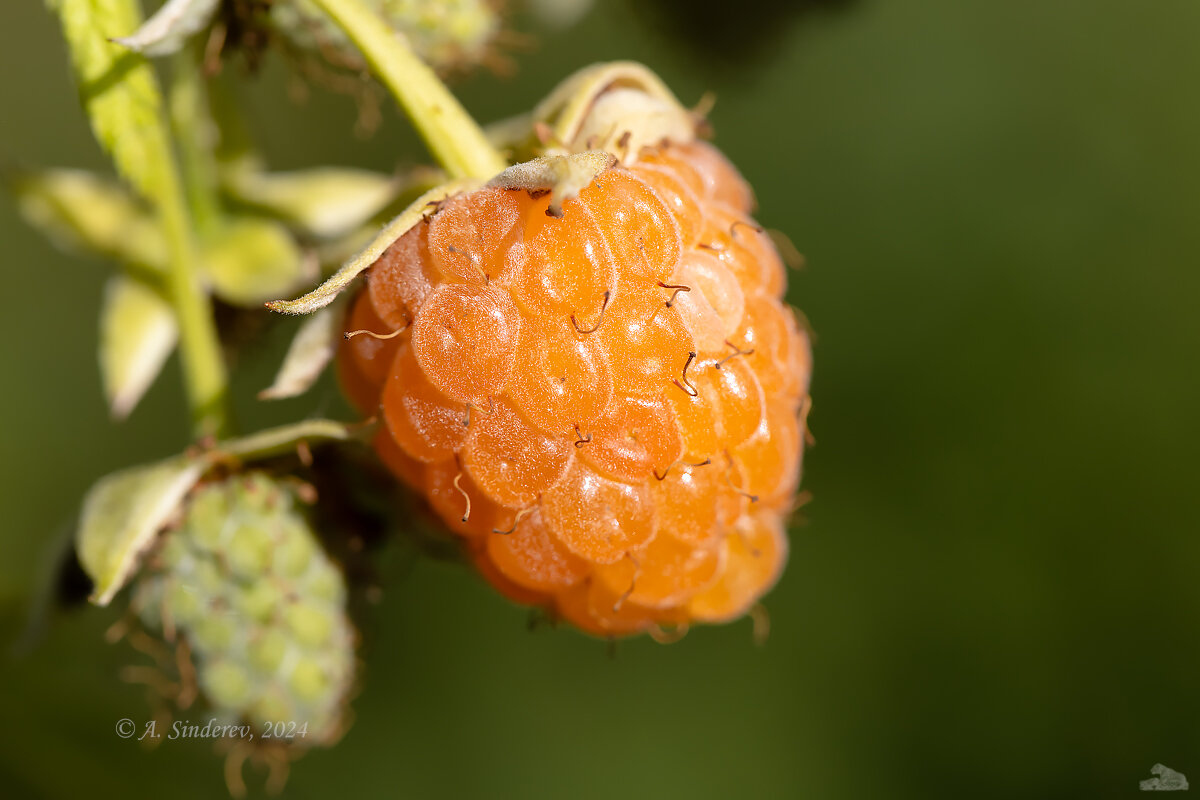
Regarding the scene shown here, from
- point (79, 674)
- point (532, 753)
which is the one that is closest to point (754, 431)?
point (79, 674)

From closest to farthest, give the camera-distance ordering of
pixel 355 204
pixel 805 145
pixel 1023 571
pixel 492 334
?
pixel 492 334 < pixel 355 204 < pixel 1023 571 < pixel 805 145

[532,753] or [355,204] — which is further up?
[355,204]

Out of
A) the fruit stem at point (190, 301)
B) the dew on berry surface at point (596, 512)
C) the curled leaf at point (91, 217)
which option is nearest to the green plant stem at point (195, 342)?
the fruit stem at point (190, 301)

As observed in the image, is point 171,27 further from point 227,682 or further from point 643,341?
point 227,682

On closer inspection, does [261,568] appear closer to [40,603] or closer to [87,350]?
[40,603]

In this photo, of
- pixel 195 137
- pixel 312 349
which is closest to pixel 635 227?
pixel 312 349

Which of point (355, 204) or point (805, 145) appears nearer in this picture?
point (355, 204)

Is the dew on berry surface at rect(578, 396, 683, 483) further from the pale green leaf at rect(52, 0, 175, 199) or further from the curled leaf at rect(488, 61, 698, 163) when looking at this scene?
the pale green leaf at rect(52, 0, 175, 199)

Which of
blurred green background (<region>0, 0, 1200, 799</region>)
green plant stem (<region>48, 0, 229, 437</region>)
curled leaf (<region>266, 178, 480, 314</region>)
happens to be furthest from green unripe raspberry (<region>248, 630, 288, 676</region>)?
blurred green background (<region>0, 0, 1200, 799</region>)
